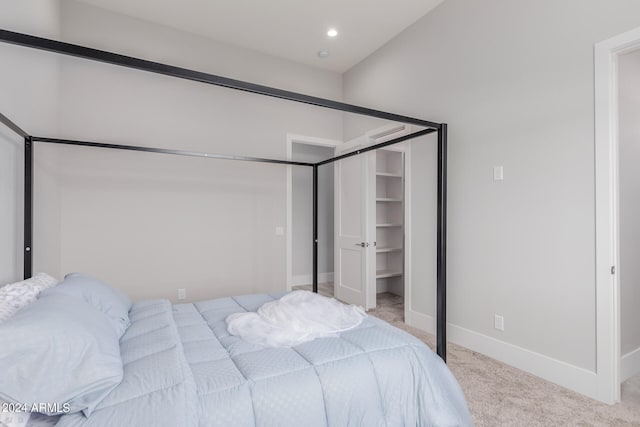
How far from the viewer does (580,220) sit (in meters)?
2.09

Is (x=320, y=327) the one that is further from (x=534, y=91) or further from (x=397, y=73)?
(x=397, y=73)

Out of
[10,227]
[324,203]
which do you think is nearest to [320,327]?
[10,227]

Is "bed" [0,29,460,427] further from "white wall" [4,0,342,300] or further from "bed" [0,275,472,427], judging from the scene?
"white wall" [4,0,342,300]

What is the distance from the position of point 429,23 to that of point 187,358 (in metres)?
3.46

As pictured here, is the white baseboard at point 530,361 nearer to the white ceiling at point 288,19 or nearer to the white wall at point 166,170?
the white wall at point 166,170

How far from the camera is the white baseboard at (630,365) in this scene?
7.29 feet

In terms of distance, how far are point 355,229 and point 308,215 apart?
181 centimetres

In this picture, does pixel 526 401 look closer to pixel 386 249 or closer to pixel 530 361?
pixel 530 361

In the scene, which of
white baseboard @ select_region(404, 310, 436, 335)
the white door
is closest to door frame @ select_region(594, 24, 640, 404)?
white baseboard @ select_region(404, 310, 436, 335)

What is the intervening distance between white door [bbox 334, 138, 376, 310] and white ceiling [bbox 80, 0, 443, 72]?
1166mm

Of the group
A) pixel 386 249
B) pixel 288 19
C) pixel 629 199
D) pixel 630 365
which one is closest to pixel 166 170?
pixel 288 19

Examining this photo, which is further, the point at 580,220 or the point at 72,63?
the point at 72,63

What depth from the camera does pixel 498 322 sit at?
2559 mm

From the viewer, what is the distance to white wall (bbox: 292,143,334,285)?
5621 mm
